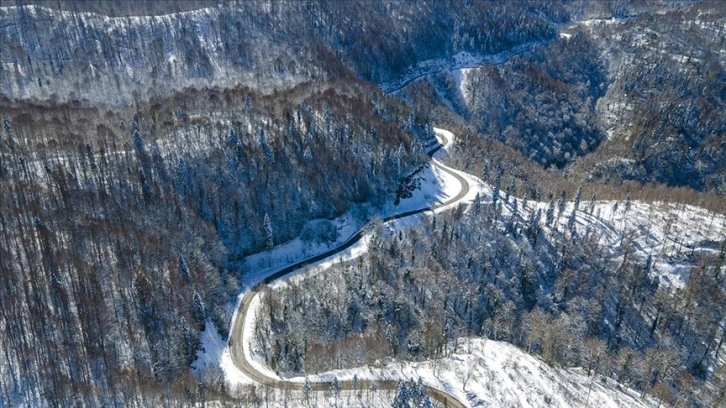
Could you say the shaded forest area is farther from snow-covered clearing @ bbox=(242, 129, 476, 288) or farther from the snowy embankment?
the snowy embankment

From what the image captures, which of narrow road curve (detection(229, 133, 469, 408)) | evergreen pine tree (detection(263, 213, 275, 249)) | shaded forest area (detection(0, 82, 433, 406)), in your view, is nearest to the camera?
narrow road curve (detection(229, 133, 469, 408))

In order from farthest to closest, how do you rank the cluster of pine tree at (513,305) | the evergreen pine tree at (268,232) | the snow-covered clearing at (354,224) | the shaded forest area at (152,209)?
the evergreen pine tree at (268,232) → the snow-covered clearing at (354,224) → the cluster of pine tree at (513,305) → the shaded forest area at (152,209)

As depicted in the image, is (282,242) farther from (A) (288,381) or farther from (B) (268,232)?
(A) (288,381)

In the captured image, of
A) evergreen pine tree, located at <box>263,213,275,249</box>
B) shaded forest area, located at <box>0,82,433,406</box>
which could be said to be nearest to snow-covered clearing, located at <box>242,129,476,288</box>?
evergreen pine tree, located at <box>263,213,275,249</box>

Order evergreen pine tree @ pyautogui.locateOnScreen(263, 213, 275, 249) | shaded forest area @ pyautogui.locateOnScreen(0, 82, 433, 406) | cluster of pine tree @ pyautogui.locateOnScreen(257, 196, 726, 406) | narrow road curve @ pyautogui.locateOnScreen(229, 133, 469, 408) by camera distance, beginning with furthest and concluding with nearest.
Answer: evergreen pine tree @ pyautogui.locateOnScreen(263, 213, 275, 249), cluster of pine tree @ pyautogui.locateOnScreen(257, 196, 726, 406), shaded forest area @ pyautogui.locateOnScreen(0, 82, 433, 406), narrow road curve @ pyautogui.locateOnScreen(229, 133, 469, 408)

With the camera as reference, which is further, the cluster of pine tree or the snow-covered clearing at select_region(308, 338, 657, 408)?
the cluster of pine tree

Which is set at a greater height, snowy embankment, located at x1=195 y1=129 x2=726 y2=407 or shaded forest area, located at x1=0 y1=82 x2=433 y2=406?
shaded forest area, located at x1=0 y1=82 x2=433 y2=406

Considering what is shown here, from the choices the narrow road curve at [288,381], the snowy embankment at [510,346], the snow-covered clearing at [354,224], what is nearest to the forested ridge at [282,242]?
the snowy embankment at [510,346]

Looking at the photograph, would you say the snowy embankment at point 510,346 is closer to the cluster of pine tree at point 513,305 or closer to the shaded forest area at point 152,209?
the cluster of pine tree at point 513,305

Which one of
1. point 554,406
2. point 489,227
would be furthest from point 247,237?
point 554,406
